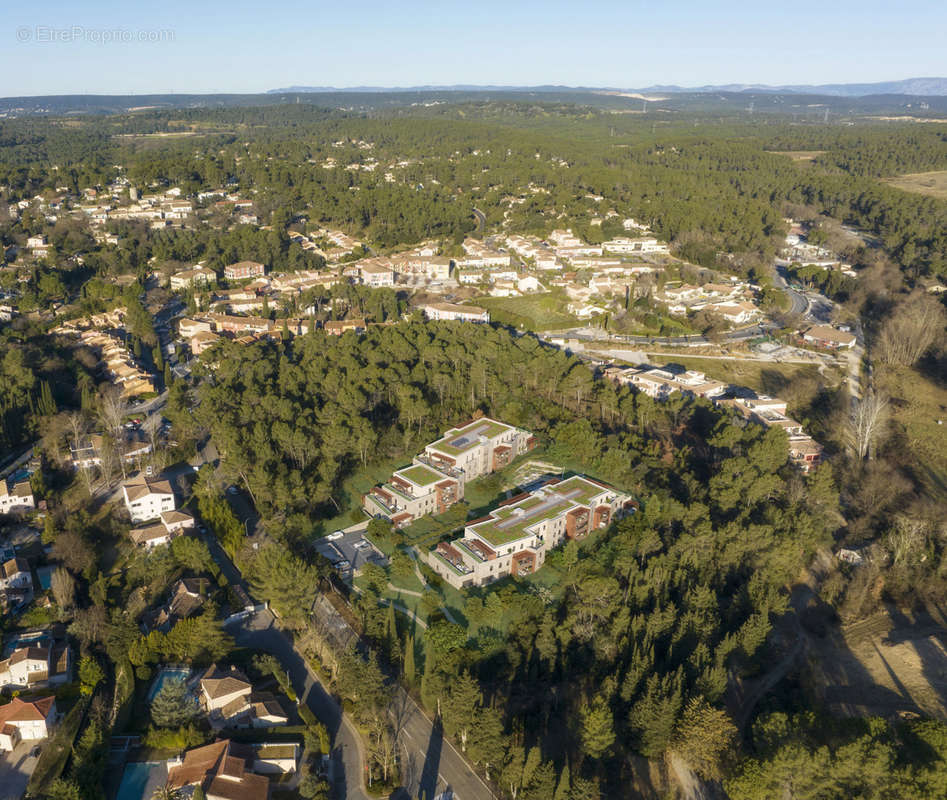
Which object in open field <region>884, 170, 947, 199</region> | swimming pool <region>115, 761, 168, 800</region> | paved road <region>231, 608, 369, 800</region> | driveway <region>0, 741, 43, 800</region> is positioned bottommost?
paved road <region>231, 608, 369, 800</region>

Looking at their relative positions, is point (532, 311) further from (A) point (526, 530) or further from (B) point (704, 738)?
(B) point (704, 738)

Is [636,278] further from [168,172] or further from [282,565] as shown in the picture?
[168,172]

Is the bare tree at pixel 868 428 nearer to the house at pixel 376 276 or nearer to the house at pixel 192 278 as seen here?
the house at pixel 376 276

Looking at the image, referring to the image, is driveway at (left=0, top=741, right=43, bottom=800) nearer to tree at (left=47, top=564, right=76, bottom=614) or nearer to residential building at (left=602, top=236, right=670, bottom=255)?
tree at (left=47, top=564, right=76, bottom=614)

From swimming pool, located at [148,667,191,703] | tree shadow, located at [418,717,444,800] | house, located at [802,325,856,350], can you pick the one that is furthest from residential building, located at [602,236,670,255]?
swimming pool, located at [148,667,191,703]

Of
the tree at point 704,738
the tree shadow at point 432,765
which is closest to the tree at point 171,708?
the tree shadow at point 432,765

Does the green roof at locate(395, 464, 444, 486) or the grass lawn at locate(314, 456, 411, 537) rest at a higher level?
the green roof at locate(395, 464, 444, 486)

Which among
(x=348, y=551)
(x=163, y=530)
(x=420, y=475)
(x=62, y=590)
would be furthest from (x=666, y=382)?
(x=62, y=590)
